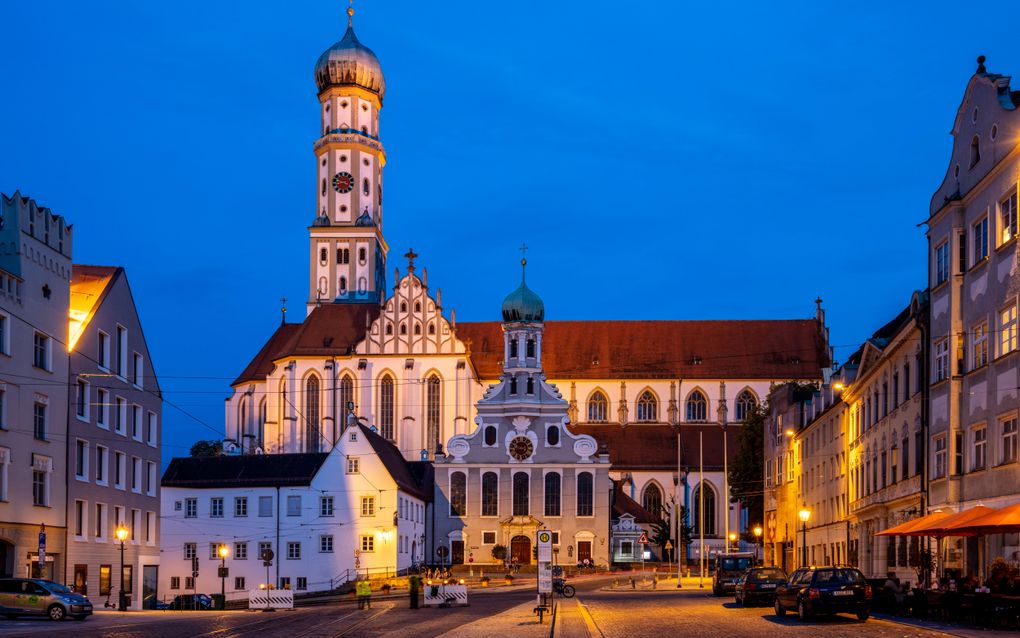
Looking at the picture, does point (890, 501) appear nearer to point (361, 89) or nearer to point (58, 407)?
point (58, 407)

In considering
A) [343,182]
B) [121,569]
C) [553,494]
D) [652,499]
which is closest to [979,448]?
[121,569]

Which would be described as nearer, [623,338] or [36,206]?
[36,206]

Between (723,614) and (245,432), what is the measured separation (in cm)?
8592

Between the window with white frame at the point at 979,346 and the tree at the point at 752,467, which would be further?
the tree at the point at 752,467

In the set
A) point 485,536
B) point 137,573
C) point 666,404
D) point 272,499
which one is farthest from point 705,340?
point 137,573

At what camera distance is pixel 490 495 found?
100750mm

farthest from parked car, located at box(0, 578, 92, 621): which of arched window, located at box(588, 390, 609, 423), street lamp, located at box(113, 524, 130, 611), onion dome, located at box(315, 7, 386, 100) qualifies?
onion dome, located at box(315, 7, 386, 100)

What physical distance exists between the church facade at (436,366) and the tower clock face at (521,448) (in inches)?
Result: 33.9

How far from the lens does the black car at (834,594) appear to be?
1276 inches

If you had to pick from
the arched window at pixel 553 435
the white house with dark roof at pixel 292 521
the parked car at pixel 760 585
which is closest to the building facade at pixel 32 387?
the parked car at pixel 760 585

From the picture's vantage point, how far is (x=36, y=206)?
48000mm

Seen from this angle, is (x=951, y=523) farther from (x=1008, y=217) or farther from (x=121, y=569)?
(x=121, y=569)

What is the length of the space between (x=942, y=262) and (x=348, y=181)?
92.4m

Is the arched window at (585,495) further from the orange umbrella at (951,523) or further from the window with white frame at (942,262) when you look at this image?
the orange umbrella at (951,523)
